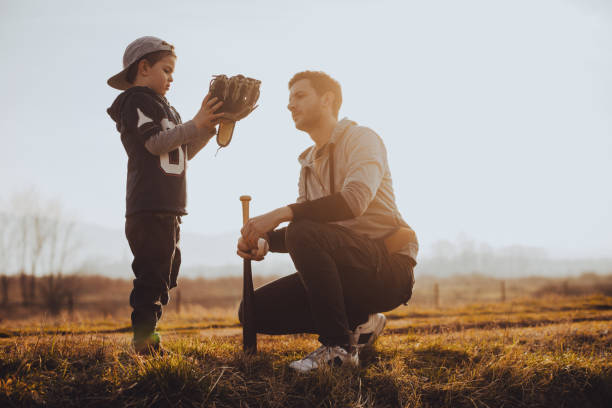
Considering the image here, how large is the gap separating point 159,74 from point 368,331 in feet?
8.04

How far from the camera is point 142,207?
273 cm

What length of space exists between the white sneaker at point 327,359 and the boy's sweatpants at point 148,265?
3.32 ft

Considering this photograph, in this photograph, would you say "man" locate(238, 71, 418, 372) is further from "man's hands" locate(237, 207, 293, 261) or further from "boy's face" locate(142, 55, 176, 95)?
"boy's face" locate(142, 55, 176, 95)

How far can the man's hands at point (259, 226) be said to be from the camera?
8.29 feet

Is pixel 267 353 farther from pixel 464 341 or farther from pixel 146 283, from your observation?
pixel 464 341

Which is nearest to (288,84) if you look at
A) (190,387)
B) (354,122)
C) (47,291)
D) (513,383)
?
(354,122)

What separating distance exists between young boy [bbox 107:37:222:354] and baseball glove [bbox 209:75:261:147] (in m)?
0.08

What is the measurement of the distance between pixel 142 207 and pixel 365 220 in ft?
5.02

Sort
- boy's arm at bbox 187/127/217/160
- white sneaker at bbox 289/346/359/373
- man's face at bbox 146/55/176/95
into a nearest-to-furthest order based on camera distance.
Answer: white sneaker at bbox 289/346/359/373 < man's face at bbox 146/55/176/95 < boy's arm at bbox 187/127/217/160

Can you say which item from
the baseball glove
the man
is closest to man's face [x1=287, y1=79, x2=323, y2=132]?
the man

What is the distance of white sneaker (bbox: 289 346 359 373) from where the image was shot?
7.73ft

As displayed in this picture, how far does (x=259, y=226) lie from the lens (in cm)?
253

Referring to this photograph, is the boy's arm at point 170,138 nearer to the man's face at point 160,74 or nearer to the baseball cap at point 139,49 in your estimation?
the man's face at point 160,74

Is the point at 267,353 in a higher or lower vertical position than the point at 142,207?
lower
